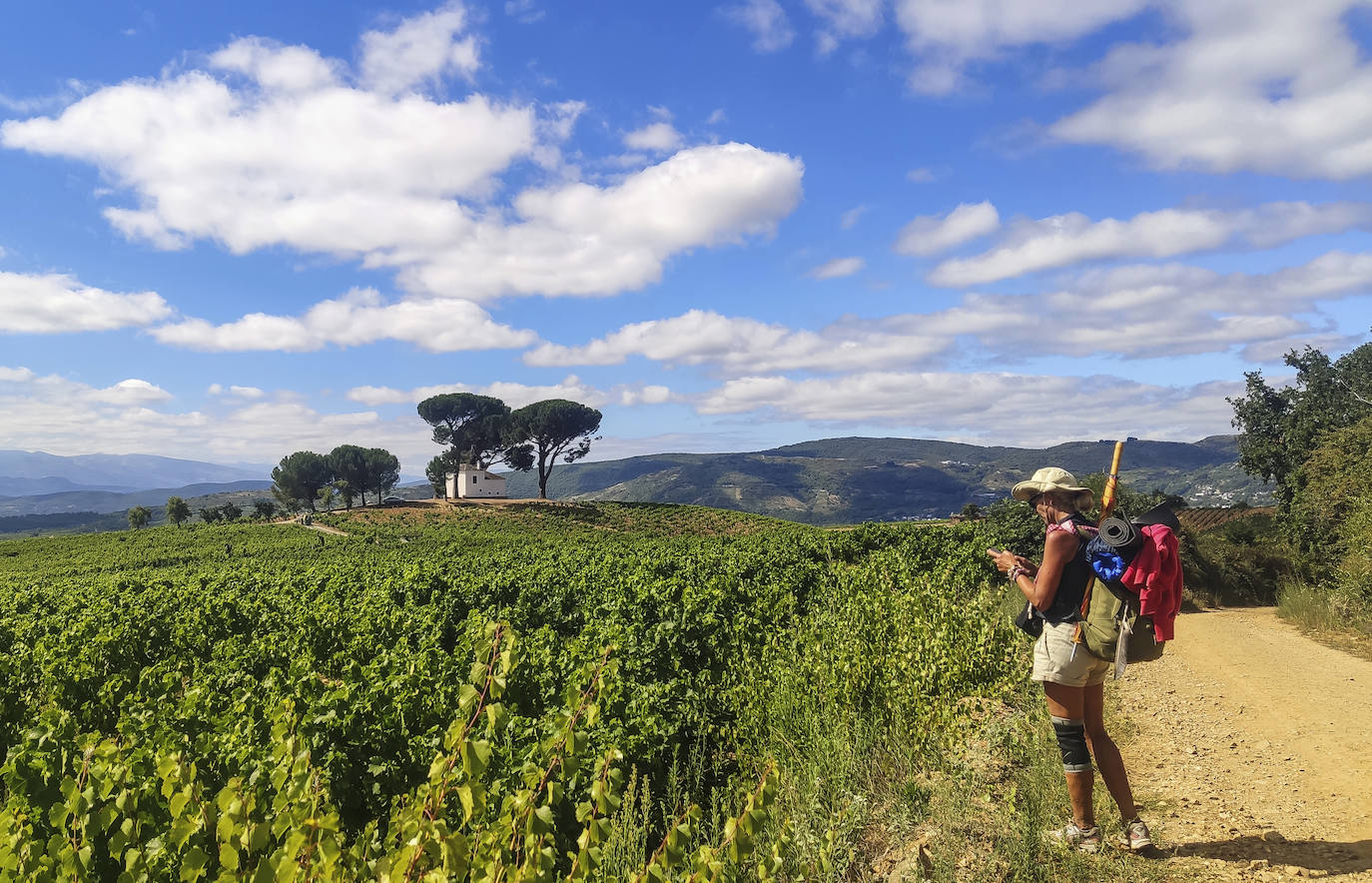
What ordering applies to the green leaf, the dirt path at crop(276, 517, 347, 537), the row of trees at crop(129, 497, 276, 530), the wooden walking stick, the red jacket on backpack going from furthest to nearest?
the row of trees at crop(129, 497, 276, 530) < the dirt path at crop(276, 517, 347, 537) < the wooden walking stick < the red jacket on backpack < the green leaf

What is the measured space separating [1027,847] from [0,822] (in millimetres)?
4800

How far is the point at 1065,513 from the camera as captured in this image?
4.48 metres

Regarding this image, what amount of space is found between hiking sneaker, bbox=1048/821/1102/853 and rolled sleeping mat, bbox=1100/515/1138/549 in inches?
68.5

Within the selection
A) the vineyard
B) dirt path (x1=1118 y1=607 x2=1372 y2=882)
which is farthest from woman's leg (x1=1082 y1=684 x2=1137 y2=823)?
the vineyard

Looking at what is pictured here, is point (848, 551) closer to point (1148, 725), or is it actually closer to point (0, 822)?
point (1148, 725)

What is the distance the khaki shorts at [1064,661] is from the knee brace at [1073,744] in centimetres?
25

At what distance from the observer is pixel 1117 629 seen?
4.11 m

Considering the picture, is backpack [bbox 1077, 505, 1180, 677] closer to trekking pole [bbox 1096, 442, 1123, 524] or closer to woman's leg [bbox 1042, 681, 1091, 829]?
trekking pole [bbox 1096, 442, 1123, 524]

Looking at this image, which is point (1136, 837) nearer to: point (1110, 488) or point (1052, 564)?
point (1052, 564)

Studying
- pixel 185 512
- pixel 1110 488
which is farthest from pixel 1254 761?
pixel 185 512

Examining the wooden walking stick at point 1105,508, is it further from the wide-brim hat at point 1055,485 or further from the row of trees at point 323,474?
the row of trees at point 323,474

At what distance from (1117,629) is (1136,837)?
126 centimetres

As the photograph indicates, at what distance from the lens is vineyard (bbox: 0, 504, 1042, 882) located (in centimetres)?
243

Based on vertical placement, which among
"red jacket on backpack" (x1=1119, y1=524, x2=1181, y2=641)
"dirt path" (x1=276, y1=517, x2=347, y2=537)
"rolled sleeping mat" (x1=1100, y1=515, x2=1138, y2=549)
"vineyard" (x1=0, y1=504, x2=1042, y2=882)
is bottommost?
"dirt path" (x1=276, y1=517, x2=347, y2=537)
